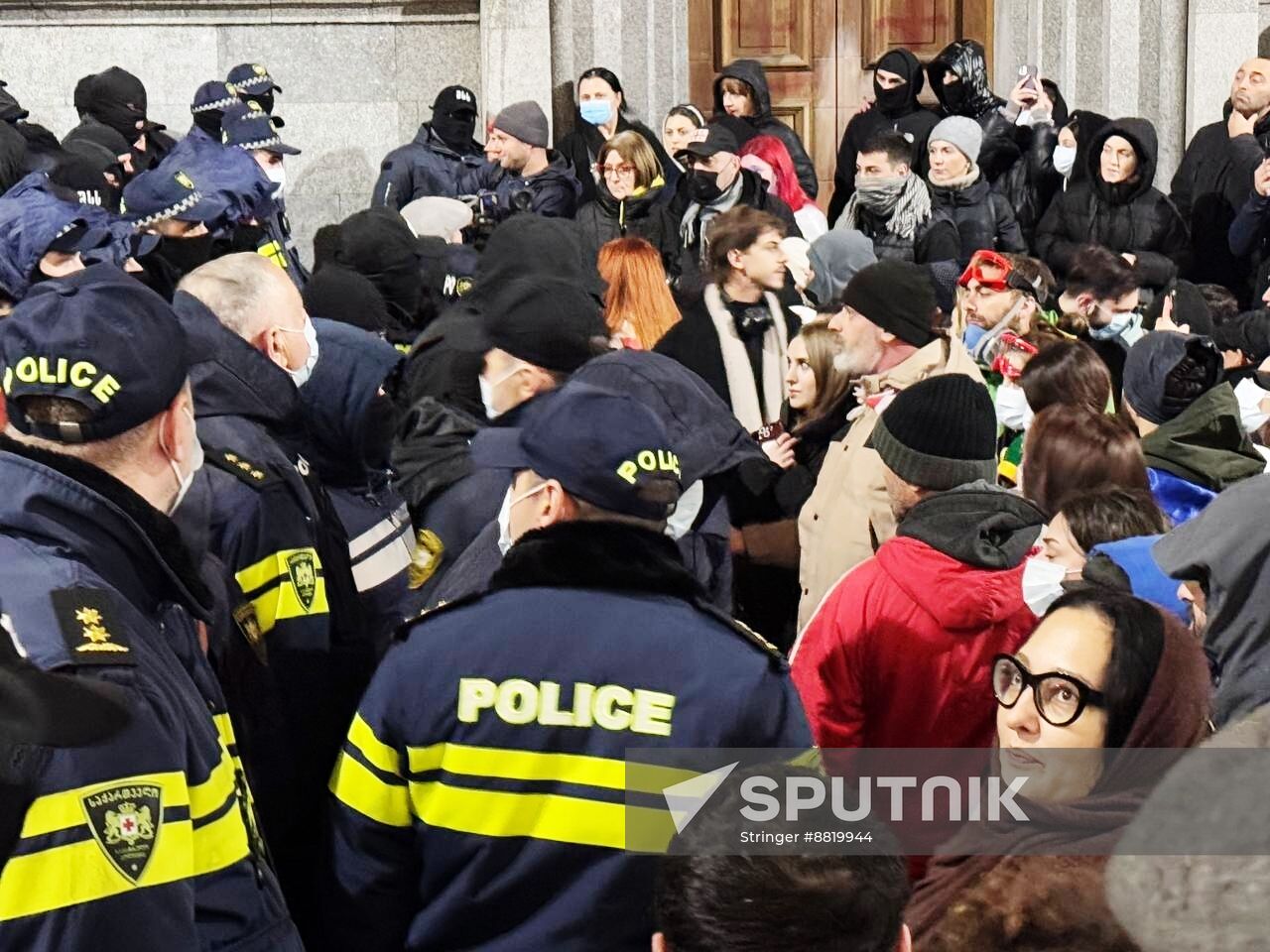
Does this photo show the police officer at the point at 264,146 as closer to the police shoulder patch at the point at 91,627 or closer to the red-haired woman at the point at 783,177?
the red-haired woman at the point at 783,177

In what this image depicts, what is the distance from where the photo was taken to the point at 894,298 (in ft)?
19.3

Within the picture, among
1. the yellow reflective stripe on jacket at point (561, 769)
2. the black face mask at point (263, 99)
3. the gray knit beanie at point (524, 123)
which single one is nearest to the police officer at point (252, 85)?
the black face mask at point (263, 99)

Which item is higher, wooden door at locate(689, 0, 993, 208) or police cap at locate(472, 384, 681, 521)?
wooden door at locate(689, 0, 993, 208)

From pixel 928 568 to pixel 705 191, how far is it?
213 inches

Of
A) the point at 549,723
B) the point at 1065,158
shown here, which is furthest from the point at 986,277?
the point at 549,723

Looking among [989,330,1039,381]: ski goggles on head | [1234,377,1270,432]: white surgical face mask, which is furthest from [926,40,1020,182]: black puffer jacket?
[1234,377,1270,432]: white surgical face mask

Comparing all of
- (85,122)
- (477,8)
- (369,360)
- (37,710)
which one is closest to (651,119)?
(477,8)

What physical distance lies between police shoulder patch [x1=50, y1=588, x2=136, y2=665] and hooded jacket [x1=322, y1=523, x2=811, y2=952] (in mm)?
607

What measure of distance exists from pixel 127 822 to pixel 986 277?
5.83 metres

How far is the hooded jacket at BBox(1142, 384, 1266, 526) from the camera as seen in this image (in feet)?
17.0

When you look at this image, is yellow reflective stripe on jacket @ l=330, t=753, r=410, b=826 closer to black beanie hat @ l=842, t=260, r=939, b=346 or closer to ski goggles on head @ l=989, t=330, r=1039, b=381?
black beanie hat @ l=842, t=260, r=939, b=346

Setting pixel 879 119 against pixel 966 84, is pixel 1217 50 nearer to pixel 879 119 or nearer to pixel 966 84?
pixel 966 84

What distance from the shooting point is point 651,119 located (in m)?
12.5

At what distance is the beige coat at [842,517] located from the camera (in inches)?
212
